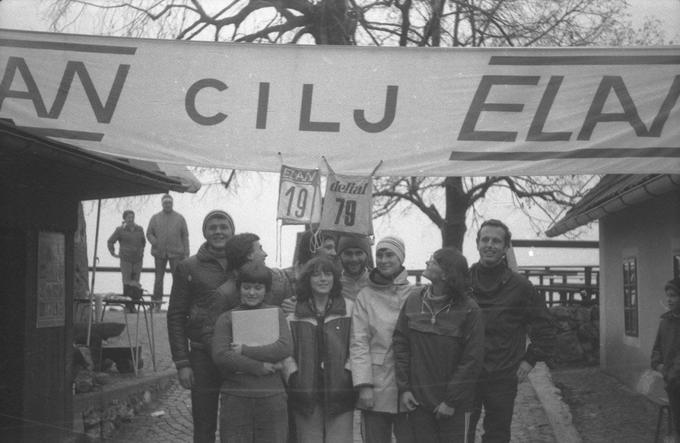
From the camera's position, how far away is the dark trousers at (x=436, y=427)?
5.56 m

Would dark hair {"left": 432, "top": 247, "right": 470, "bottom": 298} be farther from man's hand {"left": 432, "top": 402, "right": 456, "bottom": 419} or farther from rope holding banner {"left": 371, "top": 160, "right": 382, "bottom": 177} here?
rope holding banner {"left": 371, "top": 160, "right": 382, "bottom": 177}

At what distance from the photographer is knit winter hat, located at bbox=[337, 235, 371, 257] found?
20.2 feet

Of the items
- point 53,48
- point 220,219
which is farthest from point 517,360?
point 53,48

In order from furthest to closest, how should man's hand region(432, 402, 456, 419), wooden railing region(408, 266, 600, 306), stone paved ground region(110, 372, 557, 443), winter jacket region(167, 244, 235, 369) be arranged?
wooden railing region(408, 266, 600, 306)
stone paved ground region(110, 372, 557, 443)
winter jacket region(167, 244, 235, 369)
man's hand region(432, 402, 456, 419)

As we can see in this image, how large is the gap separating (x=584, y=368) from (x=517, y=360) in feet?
31.3

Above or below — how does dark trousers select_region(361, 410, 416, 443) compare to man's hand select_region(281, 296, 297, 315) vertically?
below

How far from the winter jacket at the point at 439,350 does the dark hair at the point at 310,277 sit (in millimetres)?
442

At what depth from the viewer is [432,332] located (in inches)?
221

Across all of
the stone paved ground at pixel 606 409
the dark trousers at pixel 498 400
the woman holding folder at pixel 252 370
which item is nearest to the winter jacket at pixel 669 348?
the stone paved ground at pixel 606 409

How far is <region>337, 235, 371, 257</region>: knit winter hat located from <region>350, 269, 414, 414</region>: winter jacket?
1.26 ft

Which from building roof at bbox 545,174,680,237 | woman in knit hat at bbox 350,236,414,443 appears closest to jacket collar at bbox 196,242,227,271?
woman in knit hat at bbox 350,236,414,443

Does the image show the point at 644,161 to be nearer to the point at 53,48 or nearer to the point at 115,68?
the point at 115,68

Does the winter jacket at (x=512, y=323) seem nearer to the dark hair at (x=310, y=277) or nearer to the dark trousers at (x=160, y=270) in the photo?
the dark hair at (x=310, y=277)

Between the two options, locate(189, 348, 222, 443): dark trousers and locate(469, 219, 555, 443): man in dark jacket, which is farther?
locate(469, 219, 555, 443): man in dark jacket
